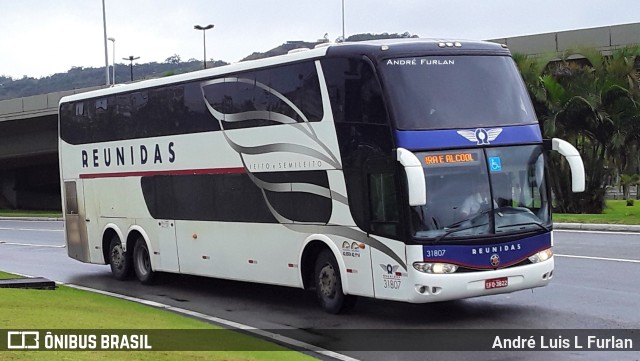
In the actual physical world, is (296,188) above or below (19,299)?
above

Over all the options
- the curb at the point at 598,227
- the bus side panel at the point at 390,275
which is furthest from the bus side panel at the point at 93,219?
the curb at the point at 598,227

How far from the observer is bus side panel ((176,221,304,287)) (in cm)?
1465

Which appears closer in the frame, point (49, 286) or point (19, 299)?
point (19, 299)

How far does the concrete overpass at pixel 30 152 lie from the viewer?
5650 cm

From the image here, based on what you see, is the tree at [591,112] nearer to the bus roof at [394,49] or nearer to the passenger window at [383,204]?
the bus roof at [394,49]

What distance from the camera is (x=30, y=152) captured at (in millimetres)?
60000

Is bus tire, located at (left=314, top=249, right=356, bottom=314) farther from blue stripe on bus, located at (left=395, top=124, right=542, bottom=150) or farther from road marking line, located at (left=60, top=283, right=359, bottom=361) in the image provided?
blue stripe on bus, located at (left=395, top=124, right=542, bottom=150)

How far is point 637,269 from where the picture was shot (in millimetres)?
16641

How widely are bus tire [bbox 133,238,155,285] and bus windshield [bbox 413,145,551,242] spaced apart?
791cm

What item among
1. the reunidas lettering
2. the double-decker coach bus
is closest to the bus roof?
the double-decker coach bus

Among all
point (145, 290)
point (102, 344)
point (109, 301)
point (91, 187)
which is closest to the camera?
point (102, 344)

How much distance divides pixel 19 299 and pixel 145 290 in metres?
4.71

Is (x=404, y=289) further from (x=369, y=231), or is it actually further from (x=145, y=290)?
(x=145, y=290)

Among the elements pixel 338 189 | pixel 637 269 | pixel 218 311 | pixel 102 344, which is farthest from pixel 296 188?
pixel 637 269
